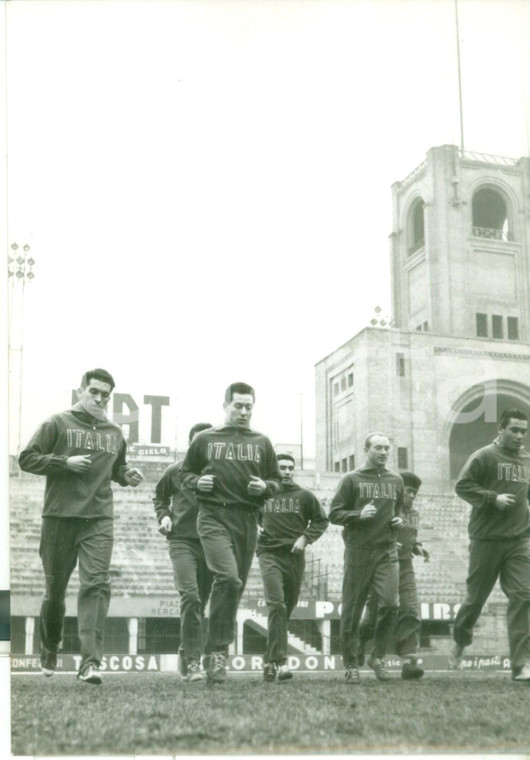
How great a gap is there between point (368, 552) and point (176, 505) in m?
1.24

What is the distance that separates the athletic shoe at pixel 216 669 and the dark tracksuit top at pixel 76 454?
1047 mm

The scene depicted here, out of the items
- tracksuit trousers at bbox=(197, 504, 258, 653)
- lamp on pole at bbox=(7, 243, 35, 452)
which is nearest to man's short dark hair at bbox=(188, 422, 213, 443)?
tracksuit trousers at bbox=(197, 504, 258, 653)

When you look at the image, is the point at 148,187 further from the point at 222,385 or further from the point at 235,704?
the point at 235,704

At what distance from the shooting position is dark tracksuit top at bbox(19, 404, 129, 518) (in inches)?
241

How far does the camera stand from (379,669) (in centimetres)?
664

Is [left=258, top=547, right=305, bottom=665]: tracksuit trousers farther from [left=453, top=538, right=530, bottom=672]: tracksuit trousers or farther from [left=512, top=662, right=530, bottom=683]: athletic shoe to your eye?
[left=512, top=662, right=530, bottom=683]: athletic shoe

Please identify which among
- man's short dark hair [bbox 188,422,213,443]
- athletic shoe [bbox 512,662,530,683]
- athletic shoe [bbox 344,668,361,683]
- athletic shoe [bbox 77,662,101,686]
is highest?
man's short dark hair [bbox 188,422,213,443]

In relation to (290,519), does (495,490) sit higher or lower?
higher

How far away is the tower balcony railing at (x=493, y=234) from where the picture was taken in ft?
28.3

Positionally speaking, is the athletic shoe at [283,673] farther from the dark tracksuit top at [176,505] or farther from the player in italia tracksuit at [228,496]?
the dark tracksuit top at [176,505]

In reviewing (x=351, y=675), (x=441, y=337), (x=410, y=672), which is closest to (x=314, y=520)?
(x=351, y=675)

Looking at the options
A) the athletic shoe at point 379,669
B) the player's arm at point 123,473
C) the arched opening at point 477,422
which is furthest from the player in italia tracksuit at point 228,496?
the arched opening at point 477,422

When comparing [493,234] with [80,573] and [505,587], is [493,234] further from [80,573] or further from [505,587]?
[80,573]

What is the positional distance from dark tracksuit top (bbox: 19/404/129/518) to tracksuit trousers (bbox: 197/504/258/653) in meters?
0.61
